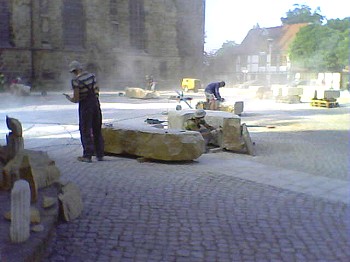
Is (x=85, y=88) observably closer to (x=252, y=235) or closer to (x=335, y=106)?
(x=252, y=235)

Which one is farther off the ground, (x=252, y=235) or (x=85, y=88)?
(x=85, y=88)

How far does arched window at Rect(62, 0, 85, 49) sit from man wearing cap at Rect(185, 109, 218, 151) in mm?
13754

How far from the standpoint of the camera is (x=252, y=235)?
12.5ft

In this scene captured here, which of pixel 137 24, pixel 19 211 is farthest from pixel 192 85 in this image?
pixel 19 211

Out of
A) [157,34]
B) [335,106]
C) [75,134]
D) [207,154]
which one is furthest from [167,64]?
[207,154]

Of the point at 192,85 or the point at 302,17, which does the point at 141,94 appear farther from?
the point at 302,17

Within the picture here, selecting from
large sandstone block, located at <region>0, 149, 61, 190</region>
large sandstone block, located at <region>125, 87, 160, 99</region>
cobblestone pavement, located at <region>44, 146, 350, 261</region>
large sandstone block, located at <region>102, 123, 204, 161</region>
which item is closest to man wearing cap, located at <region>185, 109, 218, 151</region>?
large sandstone block, located at <region>102, 123, 204, 161</region>

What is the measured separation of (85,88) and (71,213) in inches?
112

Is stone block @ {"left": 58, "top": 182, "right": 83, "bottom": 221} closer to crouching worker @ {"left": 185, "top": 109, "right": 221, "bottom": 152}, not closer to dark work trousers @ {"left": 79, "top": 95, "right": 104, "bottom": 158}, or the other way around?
dark work trousers @ {"left": 79, "top": 95, "right": 104, "bottom": 158}

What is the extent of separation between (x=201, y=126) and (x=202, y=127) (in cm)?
3

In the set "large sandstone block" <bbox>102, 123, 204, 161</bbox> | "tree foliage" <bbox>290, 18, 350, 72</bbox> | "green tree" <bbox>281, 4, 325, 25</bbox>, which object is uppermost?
"green tree" <bbox>281, 4, 325, 25</bbox>

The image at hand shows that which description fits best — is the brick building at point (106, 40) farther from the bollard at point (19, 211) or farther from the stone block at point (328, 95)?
the bollard at point (19, 211)

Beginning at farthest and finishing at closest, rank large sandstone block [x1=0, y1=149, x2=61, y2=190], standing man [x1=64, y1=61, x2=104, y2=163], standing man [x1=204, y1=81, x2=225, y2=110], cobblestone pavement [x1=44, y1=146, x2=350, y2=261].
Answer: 1. standing man [x1=204, y1=81, x2=225, y2=110]
2. standing man [x1=64, y1=61, x2=104, y2=163]
3. large sandstone block [x1=0, y1=149, x2=61, y2=190]
4. cobblestone pavement [x1=44, y1=146, x2=350, y2=261]

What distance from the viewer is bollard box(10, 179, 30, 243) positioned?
3084mm
